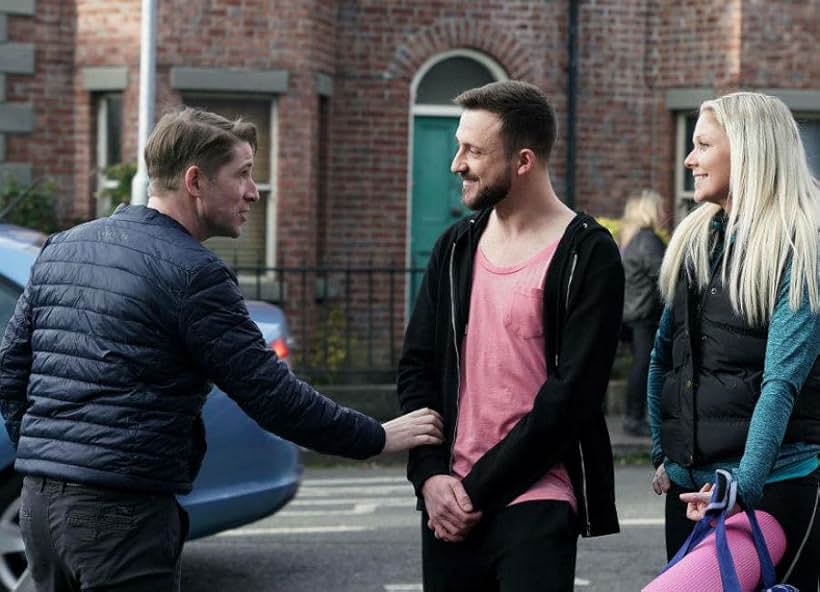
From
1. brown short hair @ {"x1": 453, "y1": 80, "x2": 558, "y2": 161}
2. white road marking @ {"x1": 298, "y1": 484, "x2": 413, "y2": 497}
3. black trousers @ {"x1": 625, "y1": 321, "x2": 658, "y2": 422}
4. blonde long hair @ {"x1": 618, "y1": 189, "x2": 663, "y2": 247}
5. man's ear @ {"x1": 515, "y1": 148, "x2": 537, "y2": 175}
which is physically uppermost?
brown short hair @ {"x1": 453, "y1": 80, "x2": 558, "y2": 161}

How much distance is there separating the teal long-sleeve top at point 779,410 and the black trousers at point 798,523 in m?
0.03

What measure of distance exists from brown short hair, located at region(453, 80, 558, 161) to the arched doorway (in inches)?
471

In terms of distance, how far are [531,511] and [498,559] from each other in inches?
6.0

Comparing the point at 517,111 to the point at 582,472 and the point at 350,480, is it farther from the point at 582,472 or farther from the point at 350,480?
the point at 350,480

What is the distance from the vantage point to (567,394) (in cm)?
398

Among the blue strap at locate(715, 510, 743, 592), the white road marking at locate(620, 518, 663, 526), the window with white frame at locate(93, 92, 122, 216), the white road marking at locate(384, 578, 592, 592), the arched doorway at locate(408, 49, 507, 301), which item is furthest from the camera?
the arched doorway at locate(408, 49, 507, 301)

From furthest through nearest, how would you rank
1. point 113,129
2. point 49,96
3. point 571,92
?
1. point 571,92
2. point 113,129
3. point 49,96

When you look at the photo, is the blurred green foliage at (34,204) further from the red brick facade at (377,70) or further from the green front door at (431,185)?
the green front door at (431,185)

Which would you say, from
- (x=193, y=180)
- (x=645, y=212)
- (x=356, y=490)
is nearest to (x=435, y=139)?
(x=645, y=212)

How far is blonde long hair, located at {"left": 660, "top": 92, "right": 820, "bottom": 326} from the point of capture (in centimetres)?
400

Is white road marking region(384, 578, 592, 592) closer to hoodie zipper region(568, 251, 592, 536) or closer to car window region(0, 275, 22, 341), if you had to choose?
car window region(0, 275, 22, 341)

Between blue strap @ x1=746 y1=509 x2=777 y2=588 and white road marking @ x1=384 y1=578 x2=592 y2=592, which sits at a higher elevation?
blue strap @ x1=746 y1=509 x2=777 y2=588

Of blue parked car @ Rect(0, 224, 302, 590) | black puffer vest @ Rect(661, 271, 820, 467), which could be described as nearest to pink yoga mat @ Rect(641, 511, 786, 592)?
black puffer vest @ Rect(661, 271, 820, 467)

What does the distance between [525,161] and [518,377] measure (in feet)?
1.88
